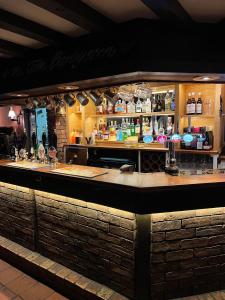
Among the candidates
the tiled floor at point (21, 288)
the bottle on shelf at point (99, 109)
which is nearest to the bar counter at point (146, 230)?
the tiled floor at point (21, 288)

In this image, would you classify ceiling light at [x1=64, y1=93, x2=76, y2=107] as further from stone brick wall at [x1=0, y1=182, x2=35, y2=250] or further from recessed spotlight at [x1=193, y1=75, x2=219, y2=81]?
recessed spotlight at [x1=193, y1=75, x2=219, y2=81]

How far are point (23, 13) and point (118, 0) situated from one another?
0.88 metres

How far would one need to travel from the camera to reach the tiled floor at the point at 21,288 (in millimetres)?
2494

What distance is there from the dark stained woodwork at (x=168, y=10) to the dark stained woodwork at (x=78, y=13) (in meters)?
0.48

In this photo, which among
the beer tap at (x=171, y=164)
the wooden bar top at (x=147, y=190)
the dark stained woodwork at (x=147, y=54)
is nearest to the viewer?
the wooden bar top at (x=147, y=190)

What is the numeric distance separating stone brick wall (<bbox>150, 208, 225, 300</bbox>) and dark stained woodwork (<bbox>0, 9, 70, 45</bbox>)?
83.0 inches

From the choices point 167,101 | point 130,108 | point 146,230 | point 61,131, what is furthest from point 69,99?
point 146,230

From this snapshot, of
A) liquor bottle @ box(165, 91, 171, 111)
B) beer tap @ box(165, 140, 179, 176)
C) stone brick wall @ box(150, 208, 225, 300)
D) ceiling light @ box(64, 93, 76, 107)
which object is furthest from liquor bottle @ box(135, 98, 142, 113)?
stone brick wall @ box(150, 208, 225, 300)

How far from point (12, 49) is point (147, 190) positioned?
2493 millimetres

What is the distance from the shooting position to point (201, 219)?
217 centimetres

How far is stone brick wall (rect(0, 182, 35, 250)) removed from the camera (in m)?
2.99

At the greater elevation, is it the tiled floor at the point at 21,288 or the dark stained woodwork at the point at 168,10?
the dark stained woodwork at the point at 168,10

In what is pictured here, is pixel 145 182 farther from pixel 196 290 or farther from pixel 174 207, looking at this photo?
pixel 196 290

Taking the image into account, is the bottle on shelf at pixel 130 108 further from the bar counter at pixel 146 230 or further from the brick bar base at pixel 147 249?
the brick bar base at pixel 147 249
